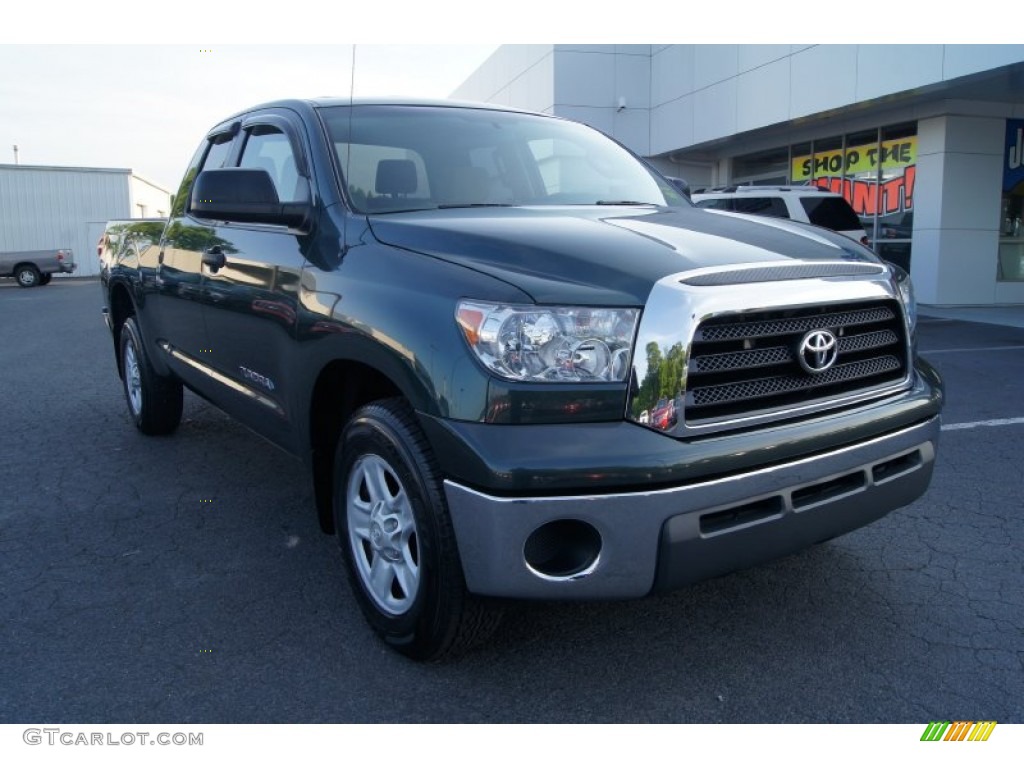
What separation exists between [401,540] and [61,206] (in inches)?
1451

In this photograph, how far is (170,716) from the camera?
2523 millimetres

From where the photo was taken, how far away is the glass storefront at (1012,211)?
15062mm

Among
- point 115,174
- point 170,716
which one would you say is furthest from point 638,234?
point 115,174

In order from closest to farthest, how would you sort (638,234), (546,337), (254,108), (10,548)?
(546,337)
(638,234)
(10,548)
(254,108)

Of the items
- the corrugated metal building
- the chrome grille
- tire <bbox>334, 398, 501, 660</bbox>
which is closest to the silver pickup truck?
the corrugated metal building

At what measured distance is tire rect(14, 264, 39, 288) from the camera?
26875mm

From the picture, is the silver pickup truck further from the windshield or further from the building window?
the windshield

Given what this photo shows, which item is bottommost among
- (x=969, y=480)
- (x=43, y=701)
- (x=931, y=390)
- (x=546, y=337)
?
(x=43, y=701)

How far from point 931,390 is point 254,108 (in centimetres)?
324

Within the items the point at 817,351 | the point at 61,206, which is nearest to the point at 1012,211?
the point at 817,351

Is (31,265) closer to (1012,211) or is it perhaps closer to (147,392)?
(147,392)

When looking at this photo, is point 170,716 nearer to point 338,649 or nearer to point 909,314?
point 338,649

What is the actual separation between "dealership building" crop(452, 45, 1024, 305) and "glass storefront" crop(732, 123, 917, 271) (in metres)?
0.02

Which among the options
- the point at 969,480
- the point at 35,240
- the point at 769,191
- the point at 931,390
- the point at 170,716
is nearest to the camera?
the point at 170,716
